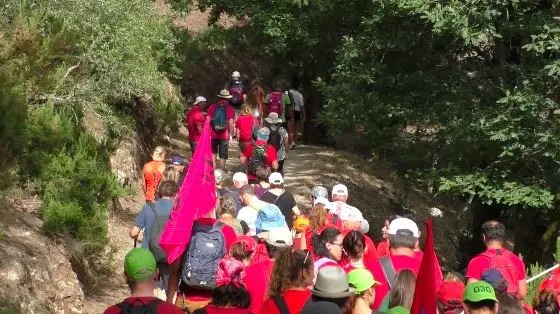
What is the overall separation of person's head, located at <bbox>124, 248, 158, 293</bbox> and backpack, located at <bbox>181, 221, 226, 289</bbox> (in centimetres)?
206

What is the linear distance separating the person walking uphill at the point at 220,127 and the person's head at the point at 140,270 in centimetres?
1013

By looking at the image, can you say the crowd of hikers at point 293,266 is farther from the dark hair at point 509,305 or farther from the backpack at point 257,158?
the backpack at point 257,158

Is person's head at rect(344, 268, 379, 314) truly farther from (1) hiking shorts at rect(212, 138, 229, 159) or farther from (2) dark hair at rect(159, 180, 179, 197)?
(1) hiking shorts at rect(212, 138, 229, 159)

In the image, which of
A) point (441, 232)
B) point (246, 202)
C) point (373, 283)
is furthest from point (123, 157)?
point (373, 283)

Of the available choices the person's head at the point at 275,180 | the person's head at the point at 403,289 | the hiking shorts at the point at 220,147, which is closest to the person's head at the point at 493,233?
the person's head at the point at 403,289

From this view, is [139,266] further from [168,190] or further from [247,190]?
[247,190]

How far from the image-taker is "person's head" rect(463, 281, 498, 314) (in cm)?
572

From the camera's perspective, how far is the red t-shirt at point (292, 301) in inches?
244

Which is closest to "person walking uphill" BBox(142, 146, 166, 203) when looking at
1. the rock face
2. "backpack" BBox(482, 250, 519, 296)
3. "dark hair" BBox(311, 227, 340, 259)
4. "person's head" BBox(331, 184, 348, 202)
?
the rock face

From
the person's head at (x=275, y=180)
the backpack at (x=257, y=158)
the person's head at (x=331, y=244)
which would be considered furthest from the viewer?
the backpack at (x=257, y=158)

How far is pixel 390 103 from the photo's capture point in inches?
643

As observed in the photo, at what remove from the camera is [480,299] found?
5723 mm

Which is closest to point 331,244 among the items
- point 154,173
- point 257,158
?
point 154,173

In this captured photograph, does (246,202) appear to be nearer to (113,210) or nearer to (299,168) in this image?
(113,210)
